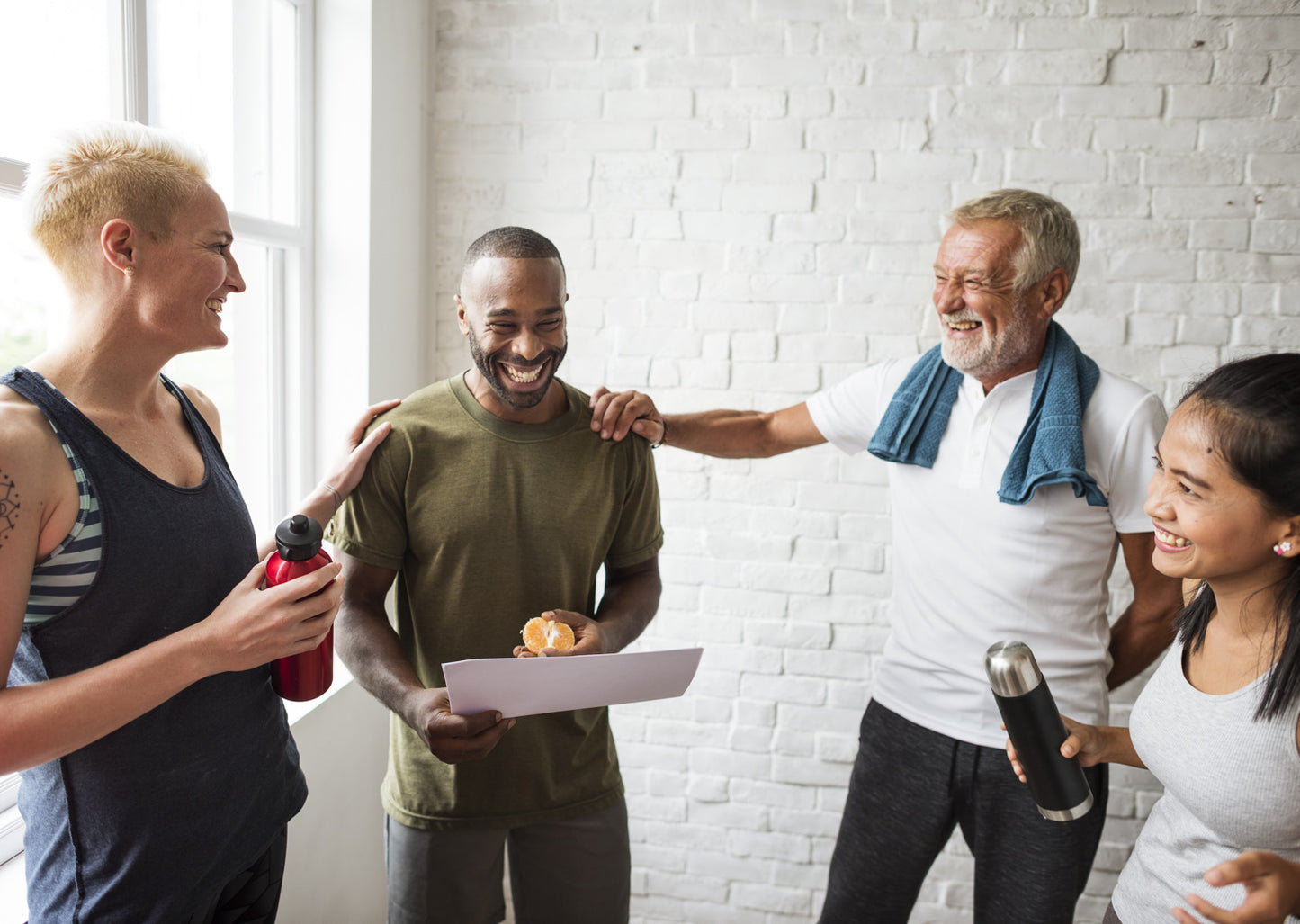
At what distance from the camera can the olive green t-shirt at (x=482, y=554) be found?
61.1 inches

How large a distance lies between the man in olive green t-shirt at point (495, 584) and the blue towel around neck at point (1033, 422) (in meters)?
0.63

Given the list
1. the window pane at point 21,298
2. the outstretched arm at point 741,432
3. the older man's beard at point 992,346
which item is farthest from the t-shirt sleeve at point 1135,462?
the window pane at point 21,298

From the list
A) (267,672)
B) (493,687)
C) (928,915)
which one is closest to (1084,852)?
(928,915)

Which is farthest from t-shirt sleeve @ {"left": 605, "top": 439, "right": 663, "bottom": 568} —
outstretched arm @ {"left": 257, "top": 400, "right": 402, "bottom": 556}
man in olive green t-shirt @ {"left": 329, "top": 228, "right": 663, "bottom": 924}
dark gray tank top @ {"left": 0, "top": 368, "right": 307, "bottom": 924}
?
dark gray tank top @ {"left": 0, "top": 368, "right": 307, "bottom": 924}

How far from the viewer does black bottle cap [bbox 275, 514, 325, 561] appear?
44.7 inches

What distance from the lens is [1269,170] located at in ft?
7.43

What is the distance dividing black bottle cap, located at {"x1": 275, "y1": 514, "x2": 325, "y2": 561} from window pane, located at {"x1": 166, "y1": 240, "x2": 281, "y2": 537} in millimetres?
1180

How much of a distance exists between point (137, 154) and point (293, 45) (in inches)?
56.8

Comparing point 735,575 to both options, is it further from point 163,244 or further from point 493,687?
point 163,244

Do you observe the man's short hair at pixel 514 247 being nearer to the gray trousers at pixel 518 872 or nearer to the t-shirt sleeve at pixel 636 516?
the t-shirt sleeve at pixel 636 516

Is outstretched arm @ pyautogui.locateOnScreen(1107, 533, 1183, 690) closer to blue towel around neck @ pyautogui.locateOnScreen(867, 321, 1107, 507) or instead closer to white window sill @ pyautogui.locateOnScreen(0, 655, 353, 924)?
blue towel around neck @ pyautogui.locateOnScreen(867, 321, 1107, 507)

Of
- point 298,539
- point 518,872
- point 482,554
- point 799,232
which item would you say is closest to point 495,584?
point 482,554

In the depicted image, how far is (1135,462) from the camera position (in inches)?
67.1

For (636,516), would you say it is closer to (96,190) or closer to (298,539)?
(298,539)
